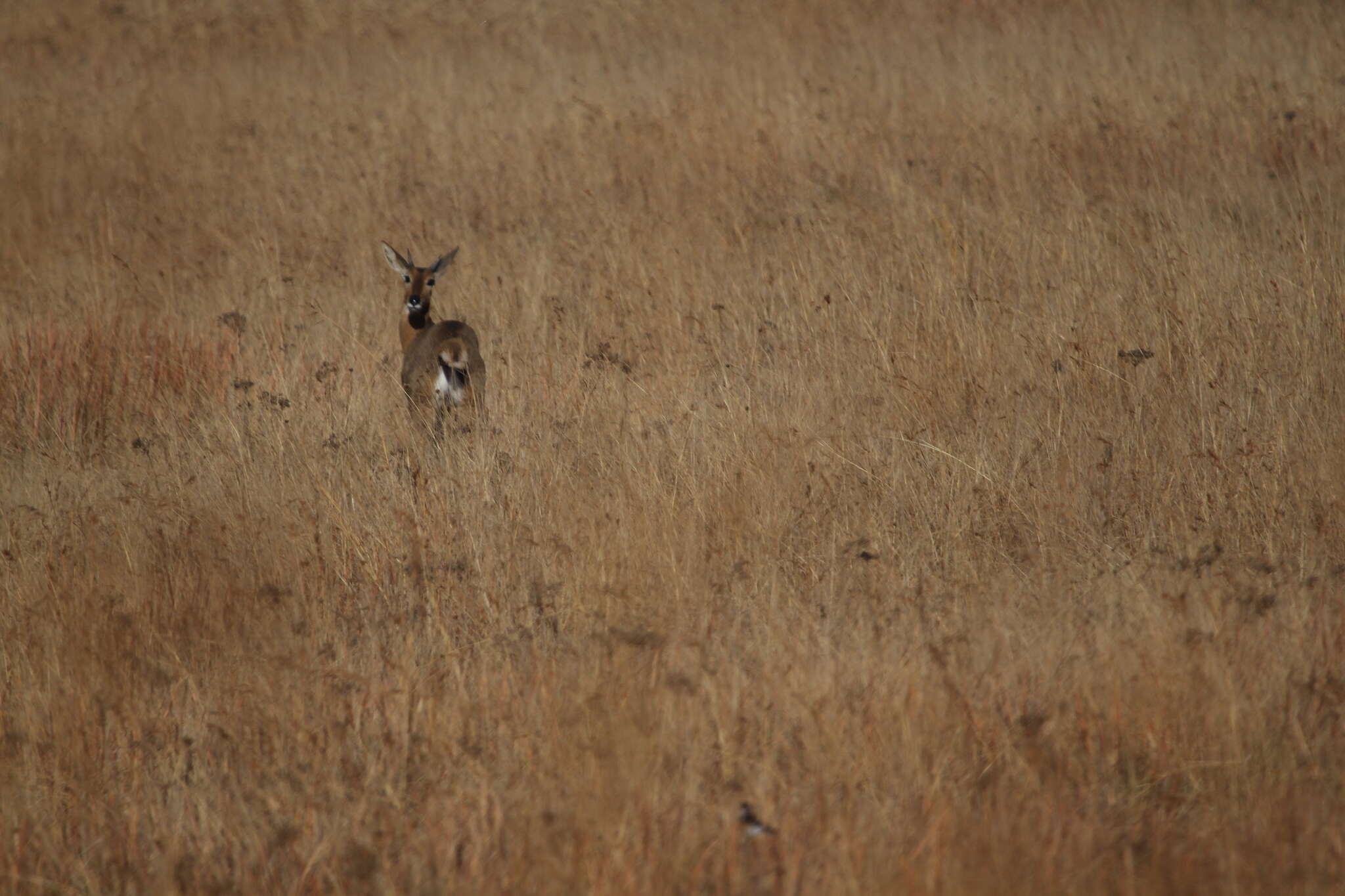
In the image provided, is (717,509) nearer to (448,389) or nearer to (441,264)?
(448,389)

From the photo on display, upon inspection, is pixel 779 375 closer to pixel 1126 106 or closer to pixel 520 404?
pixel 520 404

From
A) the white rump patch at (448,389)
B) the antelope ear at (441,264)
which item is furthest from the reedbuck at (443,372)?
the antelope ear at (441,264)

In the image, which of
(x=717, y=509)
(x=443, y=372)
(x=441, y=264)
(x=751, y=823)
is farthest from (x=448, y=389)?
(x=751, y=823)

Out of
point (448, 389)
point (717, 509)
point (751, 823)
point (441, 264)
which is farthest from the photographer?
point (441, 264)

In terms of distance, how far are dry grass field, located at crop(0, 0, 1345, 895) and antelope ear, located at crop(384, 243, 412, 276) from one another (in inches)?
Answer: 20.4

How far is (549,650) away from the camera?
3611 millimetres

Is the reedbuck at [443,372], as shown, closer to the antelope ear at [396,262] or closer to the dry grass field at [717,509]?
the dry grass field at [717,509]

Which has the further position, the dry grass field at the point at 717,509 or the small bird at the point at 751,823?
the dry grass field at the point at 717,509

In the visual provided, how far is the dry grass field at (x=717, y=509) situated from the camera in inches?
110

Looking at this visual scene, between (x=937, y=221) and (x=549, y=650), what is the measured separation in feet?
16.2

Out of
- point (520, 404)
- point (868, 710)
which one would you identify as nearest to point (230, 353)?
point (520, 404)

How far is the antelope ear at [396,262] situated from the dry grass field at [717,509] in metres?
0.52

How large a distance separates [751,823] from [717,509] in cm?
184

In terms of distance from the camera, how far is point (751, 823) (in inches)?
107
